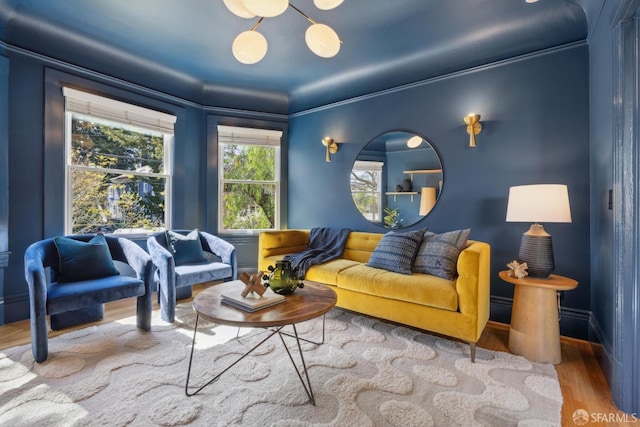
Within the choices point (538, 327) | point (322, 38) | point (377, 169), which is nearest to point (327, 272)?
point (377, 169)

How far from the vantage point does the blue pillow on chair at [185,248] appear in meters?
3.31

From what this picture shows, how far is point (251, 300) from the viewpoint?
1.83 metres

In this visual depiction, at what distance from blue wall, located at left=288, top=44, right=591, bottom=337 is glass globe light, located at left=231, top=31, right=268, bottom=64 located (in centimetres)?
202

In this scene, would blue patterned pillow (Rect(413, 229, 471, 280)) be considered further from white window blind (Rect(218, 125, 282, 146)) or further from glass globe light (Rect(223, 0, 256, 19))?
white window blind (Rect(218, 125, 282, 146))

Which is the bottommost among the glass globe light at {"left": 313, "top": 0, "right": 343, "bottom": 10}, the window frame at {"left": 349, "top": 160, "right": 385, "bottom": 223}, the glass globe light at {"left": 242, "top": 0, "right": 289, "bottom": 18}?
the window frame at {"left": 349, "top": 160, "right": 385, "bottom": 223}

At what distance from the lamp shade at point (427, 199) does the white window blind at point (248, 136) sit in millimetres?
2351

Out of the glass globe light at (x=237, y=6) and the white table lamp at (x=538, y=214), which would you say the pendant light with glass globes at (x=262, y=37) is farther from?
the white table lamp at (x=538, y=214)

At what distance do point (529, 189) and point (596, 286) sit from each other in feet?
3.22

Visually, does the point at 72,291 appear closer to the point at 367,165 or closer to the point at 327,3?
the point at 327,3

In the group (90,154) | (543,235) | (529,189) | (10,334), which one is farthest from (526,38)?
(10,334)

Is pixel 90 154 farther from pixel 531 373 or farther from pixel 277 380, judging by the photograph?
pixel 531 373

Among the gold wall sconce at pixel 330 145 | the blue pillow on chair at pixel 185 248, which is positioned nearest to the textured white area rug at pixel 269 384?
the blue pillow on chair at pixel 185 248

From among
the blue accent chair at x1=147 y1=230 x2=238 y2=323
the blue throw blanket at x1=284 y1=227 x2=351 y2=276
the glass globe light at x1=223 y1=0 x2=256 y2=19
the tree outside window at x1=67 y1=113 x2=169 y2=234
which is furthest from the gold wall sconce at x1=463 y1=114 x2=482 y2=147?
the tree outside window at x1=67 y1=113 x2=169 y2=234

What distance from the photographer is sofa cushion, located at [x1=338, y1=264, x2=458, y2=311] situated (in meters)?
2.27
